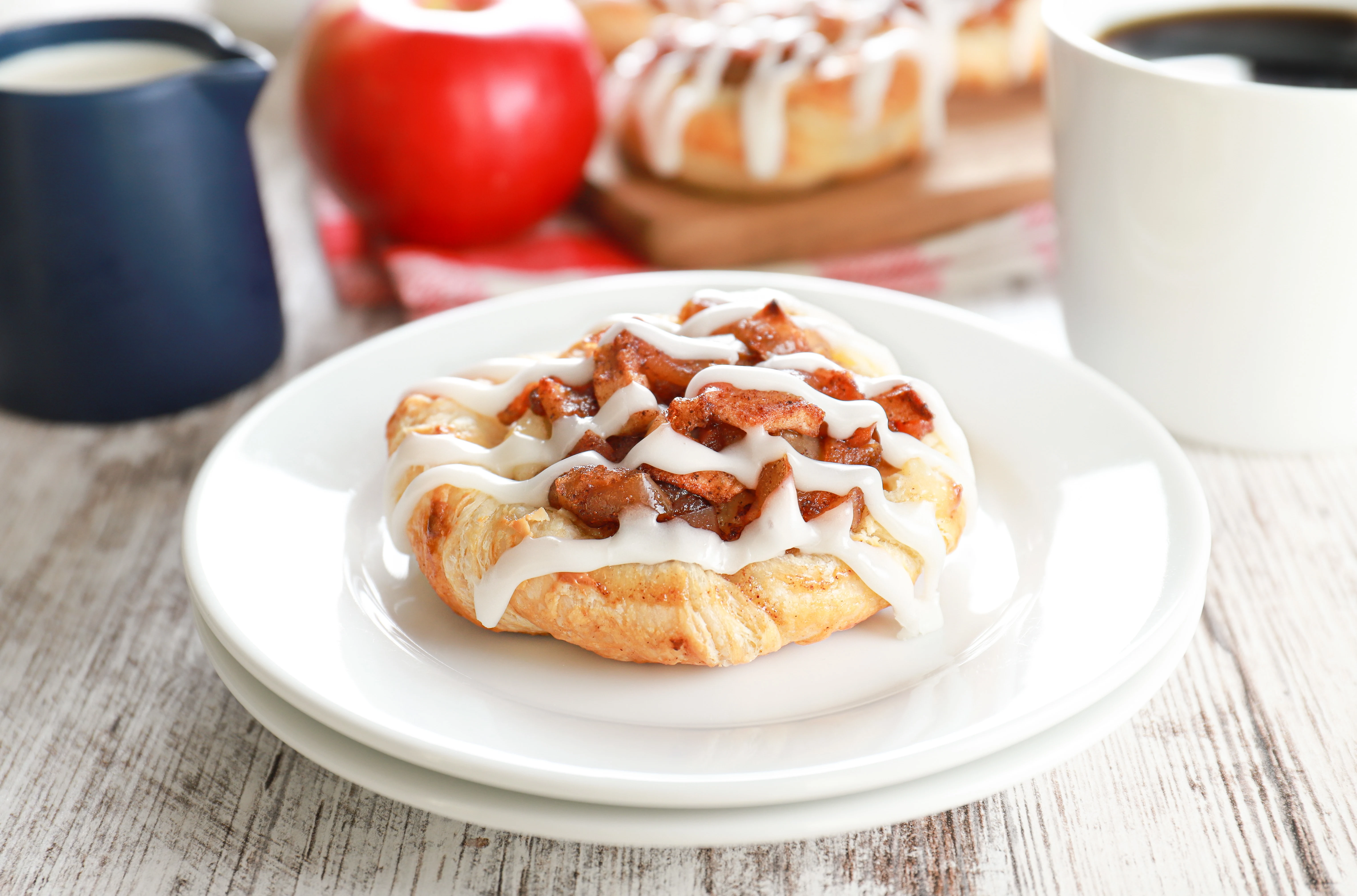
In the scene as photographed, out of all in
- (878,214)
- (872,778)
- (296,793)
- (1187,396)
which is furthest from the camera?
(878,214)

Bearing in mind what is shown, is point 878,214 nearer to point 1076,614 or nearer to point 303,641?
point 1076,614

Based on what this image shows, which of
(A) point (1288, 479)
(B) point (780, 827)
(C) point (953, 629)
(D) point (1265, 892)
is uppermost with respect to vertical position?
(B) point (780, 827)

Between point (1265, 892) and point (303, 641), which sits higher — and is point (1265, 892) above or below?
below

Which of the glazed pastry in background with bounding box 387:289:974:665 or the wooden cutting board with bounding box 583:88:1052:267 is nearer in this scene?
the glazed pastry in background with bounding box 387:289:974:665

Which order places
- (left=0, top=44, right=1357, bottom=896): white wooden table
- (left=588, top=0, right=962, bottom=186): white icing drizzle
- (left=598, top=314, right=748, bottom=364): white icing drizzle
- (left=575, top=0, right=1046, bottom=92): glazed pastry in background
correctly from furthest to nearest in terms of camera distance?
(left=575, top=0, right=1046, bottom=92): glazed pastry in background < (left=588, top=0, right=962, bottom=186): white icing drizzle < (left=598, top=314, right=748, bottom=364): white icing drizzle < (left=0, top=44, right=1357, bottom=896): white wooden table

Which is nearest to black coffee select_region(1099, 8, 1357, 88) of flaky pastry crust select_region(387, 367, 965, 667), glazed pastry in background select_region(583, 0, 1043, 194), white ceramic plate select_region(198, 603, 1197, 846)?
glazed pastry in background select_region(583, 0, 1043, 194)

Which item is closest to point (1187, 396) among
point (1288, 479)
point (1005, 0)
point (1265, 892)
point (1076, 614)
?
point (1288, 479)

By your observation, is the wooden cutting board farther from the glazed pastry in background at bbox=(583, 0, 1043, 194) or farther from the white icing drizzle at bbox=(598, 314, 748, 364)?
the white icing drizzle at bbox=(598, 314, 748, 364)

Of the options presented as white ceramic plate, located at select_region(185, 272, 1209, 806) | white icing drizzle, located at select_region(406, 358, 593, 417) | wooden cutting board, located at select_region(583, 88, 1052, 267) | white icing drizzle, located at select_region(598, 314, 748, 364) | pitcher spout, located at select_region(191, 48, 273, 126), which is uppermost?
pitcher spout, located at select_region(191, 48, 273, 126)
